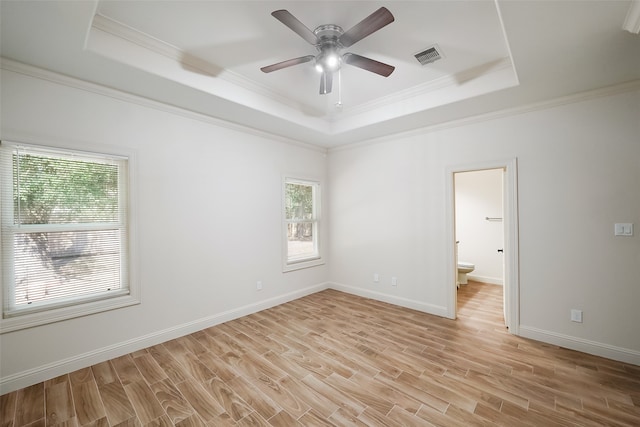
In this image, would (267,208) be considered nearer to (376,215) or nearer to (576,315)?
(376,215)

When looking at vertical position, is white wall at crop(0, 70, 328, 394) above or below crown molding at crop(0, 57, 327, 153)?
below

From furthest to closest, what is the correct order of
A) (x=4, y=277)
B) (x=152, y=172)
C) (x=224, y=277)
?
1. (x=224, y=277)
2. (x=152, y=172)
3. (x=4, y=277)

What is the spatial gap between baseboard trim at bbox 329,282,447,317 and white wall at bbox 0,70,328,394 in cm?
81

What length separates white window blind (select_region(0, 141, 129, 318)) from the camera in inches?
87.6

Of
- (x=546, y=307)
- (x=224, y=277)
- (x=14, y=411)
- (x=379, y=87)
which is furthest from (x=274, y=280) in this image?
(x=546, y=307)

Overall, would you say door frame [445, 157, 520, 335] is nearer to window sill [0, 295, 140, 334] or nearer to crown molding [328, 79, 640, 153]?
crown molding [328, 79, 640, 153]

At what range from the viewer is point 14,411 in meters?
1.96

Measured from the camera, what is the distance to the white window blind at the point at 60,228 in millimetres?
2225

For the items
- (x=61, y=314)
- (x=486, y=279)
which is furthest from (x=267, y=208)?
(x=486, y=279)

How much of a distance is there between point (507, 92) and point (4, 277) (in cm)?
487

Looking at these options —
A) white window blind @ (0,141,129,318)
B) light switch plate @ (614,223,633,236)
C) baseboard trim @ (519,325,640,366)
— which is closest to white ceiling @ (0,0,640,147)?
white window blind @ (0,141,129,318)

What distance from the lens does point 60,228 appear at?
2.40 m

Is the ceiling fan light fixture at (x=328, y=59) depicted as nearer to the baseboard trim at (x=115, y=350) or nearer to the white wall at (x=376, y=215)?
the white wall at (x=376, y=215)

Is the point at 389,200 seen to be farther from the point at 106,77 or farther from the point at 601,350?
the point at 106,77
